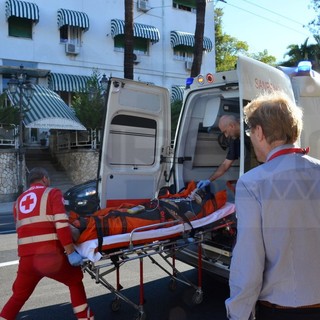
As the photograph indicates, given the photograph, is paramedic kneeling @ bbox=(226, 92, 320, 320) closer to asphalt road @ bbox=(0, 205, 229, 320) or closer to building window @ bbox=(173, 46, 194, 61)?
asphalt road @ bbox=(0, 205, 229, 320)

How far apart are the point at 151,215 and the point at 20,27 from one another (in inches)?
821

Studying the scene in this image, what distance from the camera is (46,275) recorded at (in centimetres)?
383

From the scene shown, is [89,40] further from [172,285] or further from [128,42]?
[172,285]

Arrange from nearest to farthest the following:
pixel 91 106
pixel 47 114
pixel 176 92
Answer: pixel 47 114, pixel 91 106, pixel 176 92

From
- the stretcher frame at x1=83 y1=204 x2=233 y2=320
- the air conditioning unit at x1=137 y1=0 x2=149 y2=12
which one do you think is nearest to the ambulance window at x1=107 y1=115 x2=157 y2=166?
the stretcher frame at x1=83 y1=204 x2=233 y2=320

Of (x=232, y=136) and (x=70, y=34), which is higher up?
(x=70, y=34)

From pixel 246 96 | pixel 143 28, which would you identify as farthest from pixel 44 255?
pixel 143 28

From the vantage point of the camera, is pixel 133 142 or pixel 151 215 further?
pixel 133 142

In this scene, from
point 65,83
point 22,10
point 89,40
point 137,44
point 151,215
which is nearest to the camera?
point 151,215

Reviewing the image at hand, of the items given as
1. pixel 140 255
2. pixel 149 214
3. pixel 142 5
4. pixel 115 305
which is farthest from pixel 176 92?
pixel 140 255

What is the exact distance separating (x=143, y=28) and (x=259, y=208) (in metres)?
24.9

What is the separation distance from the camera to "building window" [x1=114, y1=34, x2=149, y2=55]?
25.6m

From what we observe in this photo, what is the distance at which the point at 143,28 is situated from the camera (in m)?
25.5

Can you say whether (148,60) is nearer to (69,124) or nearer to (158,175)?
(69,124)
